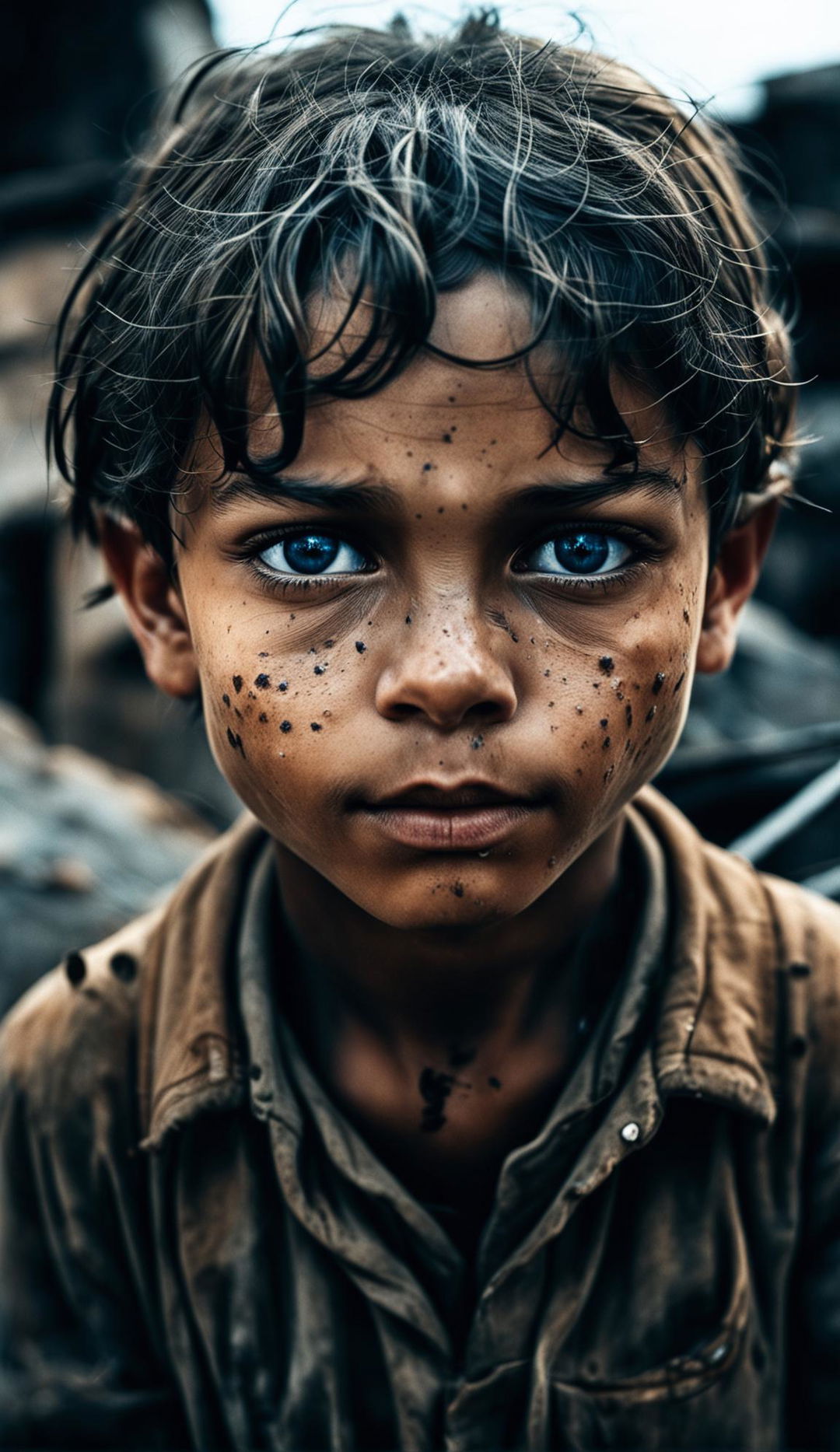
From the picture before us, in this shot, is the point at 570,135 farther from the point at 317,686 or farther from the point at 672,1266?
the point at 672,1266

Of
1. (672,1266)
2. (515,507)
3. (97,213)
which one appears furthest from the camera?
(97,213)

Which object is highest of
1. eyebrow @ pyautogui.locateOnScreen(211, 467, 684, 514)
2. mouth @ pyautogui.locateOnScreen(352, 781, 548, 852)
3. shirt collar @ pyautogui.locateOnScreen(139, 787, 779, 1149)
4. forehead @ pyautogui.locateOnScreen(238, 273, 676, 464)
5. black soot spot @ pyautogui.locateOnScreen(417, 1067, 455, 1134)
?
forehead @ pyautogui.locateOnScreen(238, 273, 676, 464)

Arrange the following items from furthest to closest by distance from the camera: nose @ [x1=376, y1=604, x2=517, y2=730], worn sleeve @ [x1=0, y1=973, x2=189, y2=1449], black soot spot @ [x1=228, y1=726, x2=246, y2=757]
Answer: worn sleeve @ [x1=0, y1=973, x2=189, y2=1449]
black soot spot @ [x1=228, y1=726, x2=246, y2=757]
nose @ [x1=376, y1=604, x2=517, y2=730]

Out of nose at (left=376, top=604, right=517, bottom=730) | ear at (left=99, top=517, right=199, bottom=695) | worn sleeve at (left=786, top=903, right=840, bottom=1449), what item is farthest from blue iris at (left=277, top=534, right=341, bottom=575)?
worn sleeve at (left=786, top=903, right=840, bottom=1449)

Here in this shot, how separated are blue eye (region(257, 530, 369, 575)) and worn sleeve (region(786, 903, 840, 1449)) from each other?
0.64 m

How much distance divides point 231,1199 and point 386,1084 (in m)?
0.19

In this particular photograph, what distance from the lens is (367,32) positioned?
4.04 feet

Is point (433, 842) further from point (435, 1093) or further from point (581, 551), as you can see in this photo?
point (435, 1093)

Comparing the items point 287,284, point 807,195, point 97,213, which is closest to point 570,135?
point 287,284

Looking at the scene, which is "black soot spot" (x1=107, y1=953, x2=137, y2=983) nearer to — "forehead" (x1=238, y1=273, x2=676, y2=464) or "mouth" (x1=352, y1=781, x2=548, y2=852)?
"mouth" (x1=352, y1=781, x2=548, y2=852)

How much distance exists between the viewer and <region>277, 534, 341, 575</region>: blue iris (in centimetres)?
98

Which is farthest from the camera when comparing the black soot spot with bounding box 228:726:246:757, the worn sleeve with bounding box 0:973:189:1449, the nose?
the worn sleeve with bounding box 0:973:189:1449

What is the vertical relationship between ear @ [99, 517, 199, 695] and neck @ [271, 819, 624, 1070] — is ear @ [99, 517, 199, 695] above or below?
above

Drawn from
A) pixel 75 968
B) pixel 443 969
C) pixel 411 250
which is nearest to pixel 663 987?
pixel 443 969
